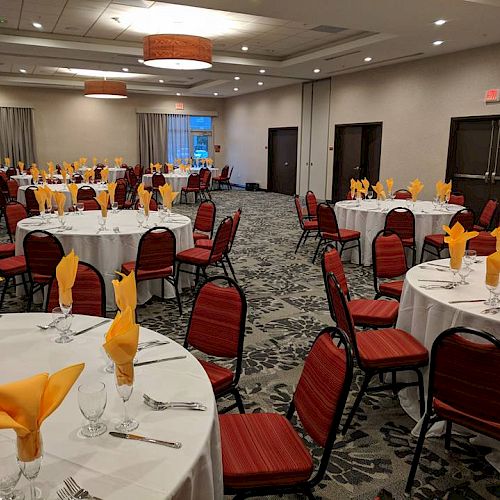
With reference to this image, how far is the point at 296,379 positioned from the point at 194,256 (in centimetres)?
225

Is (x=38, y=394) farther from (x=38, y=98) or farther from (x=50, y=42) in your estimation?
(x=38, y=98)

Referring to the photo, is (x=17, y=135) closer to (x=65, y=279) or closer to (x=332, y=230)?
(x=332, y=230)

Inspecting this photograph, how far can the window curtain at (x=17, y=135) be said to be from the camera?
17156 mm

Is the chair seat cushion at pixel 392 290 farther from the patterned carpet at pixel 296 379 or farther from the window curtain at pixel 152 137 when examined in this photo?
the window curtain at pixel 152 137

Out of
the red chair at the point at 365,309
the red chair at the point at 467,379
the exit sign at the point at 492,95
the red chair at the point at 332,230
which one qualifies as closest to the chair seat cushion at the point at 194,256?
the red chair at the point at 365,309

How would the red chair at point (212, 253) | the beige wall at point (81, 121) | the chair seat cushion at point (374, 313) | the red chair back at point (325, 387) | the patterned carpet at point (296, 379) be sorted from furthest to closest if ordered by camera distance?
the beige wall at point (81, 121), the red chair at point (212, 253), the chair seat cushion at point (374, 313), the patterned carpet at point (296, 379), the red chair back at point (325, 387)

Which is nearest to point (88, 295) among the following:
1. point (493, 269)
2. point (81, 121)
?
point (493, 269)

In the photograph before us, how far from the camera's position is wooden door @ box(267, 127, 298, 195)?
1658 cm

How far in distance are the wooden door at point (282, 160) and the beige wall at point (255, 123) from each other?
0.26m

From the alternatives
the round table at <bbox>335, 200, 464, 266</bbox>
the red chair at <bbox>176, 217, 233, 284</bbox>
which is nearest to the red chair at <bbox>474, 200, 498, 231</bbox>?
the round table at <bbox>335, 200, 464, 266</bbox>

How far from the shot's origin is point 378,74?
40.5 feet

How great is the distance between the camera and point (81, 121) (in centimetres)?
1850

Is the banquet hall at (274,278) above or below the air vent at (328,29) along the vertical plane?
below

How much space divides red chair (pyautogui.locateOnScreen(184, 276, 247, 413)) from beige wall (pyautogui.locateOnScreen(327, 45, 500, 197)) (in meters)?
8.72
